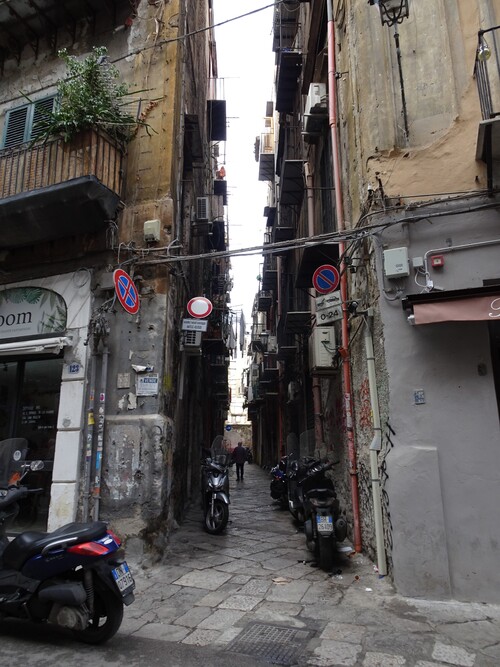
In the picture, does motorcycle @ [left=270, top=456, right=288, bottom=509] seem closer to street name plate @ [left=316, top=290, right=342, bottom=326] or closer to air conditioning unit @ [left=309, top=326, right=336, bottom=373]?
air conditioning unit @ [left=309, top=326, right=336, bottom=373]

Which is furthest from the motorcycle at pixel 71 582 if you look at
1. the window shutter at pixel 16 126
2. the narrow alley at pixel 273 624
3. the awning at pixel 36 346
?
the window shutter at pixel 16 126

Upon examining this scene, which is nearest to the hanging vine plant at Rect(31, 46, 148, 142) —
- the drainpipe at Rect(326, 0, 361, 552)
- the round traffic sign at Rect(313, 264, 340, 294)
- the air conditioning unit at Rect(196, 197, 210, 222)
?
the air conditioning unit at Rect(196, 197, 210, 222)

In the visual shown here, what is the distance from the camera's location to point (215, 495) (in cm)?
850

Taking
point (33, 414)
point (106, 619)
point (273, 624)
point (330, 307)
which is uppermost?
point (330, 307)

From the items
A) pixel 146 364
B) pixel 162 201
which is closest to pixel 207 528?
pixel 146 364

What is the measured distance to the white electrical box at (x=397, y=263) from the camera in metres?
5.65

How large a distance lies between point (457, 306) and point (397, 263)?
931 millimetres

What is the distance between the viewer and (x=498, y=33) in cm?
591

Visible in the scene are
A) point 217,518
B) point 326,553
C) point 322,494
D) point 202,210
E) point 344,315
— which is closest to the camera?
point 326,553

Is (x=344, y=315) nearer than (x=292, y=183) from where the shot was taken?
Yes

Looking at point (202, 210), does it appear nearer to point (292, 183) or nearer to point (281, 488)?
point (292, 183)

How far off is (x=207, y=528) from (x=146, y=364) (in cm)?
317

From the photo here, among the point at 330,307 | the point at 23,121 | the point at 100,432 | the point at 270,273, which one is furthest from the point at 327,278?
the point at 270,273

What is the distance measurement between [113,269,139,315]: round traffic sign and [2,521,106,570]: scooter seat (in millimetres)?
3185
